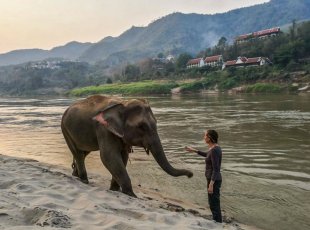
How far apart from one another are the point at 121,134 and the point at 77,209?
2372 mm

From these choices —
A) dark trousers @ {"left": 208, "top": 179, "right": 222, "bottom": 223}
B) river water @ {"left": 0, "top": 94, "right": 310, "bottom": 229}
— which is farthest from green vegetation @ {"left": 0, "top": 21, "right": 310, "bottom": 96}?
dark trousers @ {"left": 208, "top": 179, "right": 222, "bottom": 223}

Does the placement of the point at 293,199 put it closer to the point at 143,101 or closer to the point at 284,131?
the point at 143,101

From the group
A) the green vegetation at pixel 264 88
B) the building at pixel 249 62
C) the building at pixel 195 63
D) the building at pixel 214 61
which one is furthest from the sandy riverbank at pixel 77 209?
the building at pixel 195 63

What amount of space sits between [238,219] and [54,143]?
12450 mm

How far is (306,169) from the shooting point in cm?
1152

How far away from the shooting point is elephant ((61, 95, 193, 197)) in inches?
313

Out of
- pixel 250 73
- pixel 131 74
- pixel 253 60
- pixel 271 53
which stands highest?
pixel 271 53

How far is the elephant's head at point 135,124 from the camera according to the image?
7922 mm

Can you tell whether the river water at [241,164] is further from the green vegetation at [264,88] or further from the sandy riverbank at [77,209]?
the green vegetation at [264,88]

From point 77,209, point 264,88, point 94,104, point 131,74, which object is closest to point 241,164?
point 94,104

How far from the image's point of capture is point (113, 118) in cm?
836

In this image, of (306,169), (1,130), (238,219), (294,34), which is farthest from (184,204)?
(294,34)

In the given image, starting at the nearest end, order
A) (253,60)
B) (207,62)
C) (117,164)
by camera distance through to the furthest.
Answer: (117,164), (253,60), (207,62)

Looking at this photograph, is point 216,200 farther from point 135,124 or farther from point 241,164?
point 241,164
